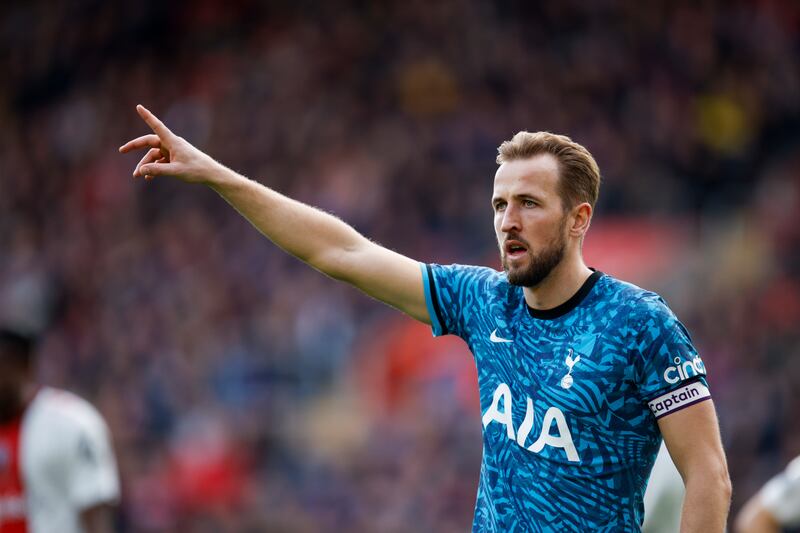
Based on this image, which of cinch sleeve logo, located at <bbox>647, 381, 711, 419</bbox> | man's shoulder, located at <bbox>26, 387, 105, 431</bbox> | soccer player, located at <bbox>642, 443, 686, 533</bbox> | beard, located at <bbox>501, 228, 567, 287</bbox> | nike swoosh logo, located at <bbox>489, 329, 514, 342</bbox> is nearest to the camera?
cinch sleeve logo, located at <bbox>647, 381, 711, 419</bbox>

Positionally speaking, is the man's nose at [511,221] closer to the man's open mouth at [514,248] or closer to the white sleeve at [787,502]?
the man's open mouth at [514,248]

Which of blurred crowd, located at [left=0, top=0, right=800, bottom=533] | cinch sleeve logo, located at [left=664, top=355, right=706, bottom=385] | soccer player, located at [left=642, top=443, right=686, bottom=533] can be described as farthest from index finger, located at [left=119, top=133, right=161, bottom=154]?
blurred crowd, located at [left=0, top=0, right=800, bottom=533]

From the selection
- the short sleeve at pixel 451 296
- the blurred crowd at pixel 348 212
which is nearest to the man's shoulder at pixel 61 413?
the short sleeve at pixel 451 296

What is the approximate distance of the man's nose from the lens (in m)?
4.00

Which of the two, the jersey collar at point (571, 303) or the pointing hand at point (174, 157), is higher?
the jersey collar at point (571, 303)

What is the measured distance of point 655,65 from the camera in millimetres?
16422

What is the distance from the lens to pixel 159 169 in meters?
4.16

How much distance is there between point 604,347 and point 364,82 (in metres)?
14.6

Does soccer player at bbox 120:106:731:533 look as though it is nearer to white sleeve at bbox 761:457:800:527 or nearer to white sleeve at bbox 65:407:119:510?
white sleeve at bbox 761:457:800:527

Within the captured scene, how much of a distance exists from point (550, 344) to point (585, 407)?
9.3 inches

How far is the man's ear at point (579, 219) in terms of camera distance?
4.09 m

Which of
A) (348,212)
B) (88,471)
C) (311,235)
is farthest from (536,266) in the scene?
(348,212)

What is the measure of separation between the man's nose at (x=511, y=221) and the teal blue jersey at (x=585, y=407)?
0.92 ft

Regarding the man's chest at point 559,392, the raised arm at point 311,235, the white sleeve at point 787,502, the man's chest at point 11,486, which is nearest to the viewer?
the man's chest at point 559,392
